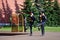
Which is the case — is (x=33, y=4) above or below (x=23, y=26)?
above

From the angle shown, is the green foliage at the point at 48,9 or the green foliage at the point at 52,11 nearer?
the green foliage at the point at 48,9

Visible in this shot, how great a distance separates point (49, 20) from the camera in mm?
32000

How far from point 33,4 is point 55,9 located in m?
2.67

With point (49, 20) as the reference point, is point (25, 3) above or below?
above

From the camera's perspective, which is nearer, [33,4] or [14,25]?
A: [14,25]

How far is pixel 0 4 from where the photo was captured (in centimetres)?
3234

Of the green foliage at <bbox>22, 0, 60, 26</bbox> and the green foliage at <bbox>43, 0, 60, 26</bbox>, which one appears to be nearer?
the green foliage at <bbox>22, 0, 60, 26</bbox>

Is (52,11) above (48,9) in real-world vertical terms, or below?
below

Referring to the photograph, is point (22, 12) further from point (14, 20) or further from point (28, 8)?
point (14, 20)

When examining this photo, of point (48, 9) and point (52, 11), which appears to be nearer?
point (48, 9)

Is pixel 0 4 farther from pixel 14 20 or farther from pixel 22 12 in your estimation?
pixel 14 20

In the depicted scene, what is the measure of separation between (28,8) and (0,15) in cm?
342

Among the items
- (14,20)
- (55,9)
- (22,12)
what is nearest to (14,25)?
(14,20)

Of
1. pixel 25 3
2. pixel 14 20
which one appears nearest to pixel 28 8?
pixel 25 3
